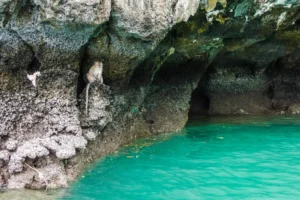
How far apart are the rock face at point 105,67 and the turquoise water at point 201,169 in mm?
643

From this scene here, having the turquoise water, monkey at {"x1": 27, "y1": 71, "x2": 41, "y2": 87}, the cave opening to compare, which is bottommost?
the turquoise water

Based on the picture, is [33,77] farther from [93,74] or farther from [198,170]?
[198,170]

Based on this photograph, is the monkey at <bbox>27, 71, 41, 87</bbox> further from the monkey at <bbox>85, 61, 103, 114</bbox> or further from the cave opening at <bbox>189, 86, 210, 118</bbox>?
the cave opening at <bbox>189, 86, 210, 118</bbox>

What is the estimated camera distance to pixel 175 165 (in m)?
9.02

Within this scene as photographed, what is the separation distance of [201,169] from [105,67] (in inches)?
121

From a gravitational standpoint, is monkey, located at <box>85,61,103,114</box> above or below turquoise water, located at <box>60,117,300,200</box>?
above

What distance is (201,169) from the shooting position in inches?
341

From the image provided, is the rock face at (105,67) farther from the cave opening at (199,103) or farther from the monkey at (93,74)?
the cave opening at (199,103)

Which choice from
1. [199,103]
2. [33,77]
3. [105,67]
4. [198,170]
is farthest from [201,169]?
[199,103]

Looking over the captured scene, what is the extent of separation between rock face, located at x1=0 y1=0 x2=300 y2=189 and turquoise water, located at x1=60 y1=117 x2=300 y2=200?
64 cm

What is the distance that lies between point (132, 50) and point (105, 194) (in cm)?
321

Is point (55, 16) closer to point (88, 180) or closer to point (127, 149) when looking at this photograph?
point (88, 180)

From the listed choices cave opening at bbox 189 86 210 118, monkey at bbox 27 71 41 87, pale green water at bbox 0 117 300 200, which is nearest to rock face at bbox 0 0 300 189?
monkey at bbox 27 71 41 87

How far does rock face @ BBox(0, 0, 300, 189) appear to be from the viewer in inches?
293
